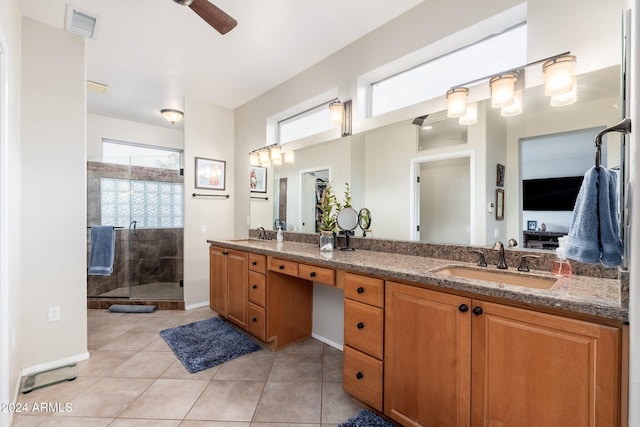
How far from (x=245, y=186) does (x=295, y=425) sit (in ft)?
9.35

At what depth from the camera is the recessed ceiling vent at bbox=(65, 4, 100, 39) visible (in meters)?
2.10

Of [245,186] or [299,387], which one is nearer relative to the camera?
[299,387]

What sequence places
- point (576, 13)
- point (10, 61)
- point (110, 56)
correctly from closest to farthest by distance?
point (576, 13) → point (10, 61) → point (110, 56)

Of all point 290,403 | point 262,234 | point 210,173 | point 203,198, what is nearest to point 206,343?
point 290,403

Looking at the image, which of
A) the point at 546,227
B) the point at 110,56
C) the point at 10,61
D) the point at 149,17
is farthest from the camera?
the point at 110,56

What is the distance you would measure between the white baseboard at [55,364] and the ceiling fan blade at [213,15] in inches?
107

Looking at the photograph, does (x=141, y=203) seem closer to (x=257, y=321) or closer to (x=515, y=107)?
(x=257, y=321)

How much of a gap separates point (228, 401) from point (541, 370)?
5.58 ft

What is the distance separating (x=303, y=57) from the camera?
2.75 metres

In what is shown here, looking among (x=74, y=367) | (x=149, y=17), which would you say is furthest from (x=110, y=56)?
(x=74, y=367)

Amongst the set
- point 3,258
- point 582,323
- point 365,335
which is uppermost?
point 3,258

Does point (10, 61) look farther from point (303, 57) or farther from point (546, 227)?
point (546, 227)

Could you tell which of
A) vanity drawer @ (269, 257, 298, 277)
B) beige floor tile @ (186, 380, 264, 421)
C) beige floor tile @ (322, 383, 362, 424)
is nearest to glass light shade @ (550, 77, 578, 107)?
vanity drawer @ (269, 257, 298, 277)

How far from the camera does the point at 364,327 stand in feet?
5.49
